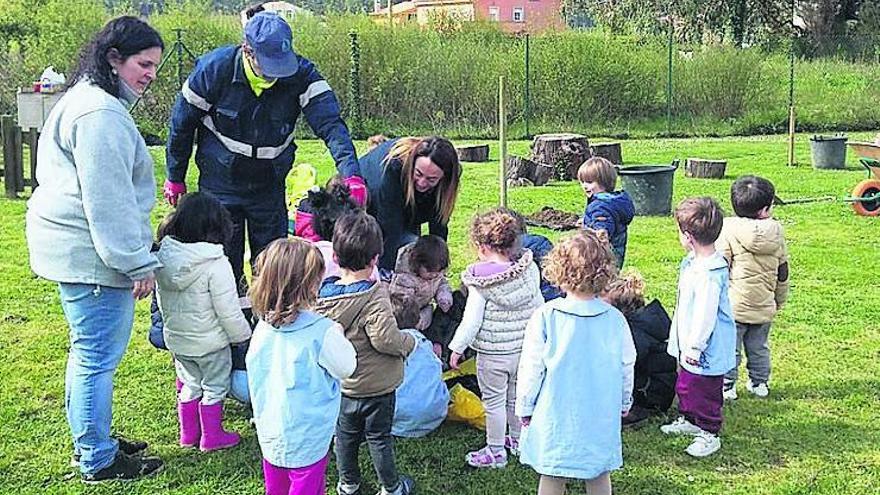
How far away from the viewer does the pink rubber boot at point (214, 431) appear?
4.08 meters

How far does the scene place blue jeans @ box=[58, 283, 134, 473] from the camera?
3605mm

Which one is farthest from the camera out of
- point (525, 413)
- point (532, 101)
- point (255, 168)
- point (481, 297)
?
point (532, 101)

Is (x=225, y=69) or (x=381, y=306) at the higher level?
(x=225, y=69)

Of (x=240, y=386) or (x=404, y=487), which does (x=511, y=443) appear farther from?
(x=240, y=386)

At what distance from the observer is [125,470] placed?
3869mm

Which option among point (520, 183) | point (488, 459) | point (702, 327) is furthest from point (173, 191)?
point (520, 183)

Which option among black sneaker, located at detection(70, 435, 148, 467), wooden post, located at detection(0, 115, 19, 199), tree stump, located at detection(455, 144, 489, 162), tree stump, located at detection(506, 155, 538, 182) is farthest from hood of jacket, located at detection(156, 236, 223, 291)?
tree stump, located at detection(455, 144, 489, 162)

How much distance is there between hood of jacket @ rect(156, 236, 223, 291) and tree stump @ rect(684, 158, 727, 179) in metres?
9.68

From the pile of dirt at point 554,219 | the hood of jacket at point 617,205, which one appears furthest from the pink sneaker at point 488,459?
the pile of dirt at point 554,219

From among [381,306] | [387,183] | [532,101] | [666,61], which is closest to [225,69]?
[387,183]

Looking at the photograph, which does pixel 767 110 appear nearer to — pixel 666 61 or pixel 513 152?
pixel 666 61

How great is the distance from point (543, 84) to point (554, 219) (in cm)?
1096

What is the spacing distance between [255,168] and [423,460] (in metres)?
1.57

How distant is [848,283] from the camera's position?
693cm
